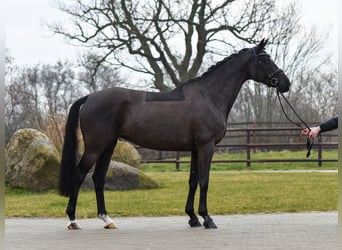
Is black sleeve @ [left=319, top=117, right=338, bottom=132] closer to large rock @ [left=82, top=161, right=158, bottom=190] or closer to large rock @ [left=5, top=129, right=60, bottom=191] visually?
large rock @ [left=82, top=161, right=158, bottom=190]

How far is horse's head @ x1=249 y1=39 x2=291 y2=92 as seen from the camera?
26.9 feet

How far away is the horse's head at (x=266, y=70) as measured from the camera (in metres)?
8.19

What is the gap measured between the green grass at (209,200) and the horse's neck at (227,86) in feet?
→ 7.72

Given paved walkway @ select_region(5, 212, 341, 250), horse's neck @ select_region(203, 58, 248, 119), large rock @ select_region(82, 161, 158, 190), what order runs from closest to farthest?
paved walkway @ select_region(5, 212, 341, 250) < horse's neck @ select_region(203, 58, 248, 119) < large rock @ select_region(82, 161, 158, 190)

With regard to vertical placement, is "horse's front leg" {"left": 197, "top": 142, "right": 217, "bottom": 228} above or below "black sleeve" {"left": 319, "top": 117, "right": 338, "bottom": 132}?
below

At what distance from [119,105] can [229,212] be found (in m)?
3.18

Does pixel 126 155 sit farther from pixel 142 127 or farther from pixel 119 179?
pixel 142 127

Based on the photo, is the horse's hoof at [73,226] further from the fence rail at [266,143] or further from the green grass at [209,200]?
the fence rail at [266,143]

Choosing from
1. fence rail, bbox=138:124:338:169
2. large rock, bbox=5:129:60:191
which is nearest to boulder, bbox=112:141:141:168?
large rock, bbox=5:129:60:191

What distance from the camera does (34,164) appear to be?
1345 centimetres

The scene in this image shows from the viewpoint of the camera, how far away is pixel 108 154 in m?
8.09

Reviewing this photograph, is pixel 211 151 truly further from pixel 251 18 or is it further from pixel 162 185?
pixel 251 18

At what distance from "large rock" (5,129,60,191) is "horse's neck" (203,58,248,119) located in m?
6.31

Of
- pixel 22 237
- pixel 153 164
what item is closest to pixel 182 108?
pixel 22 237
